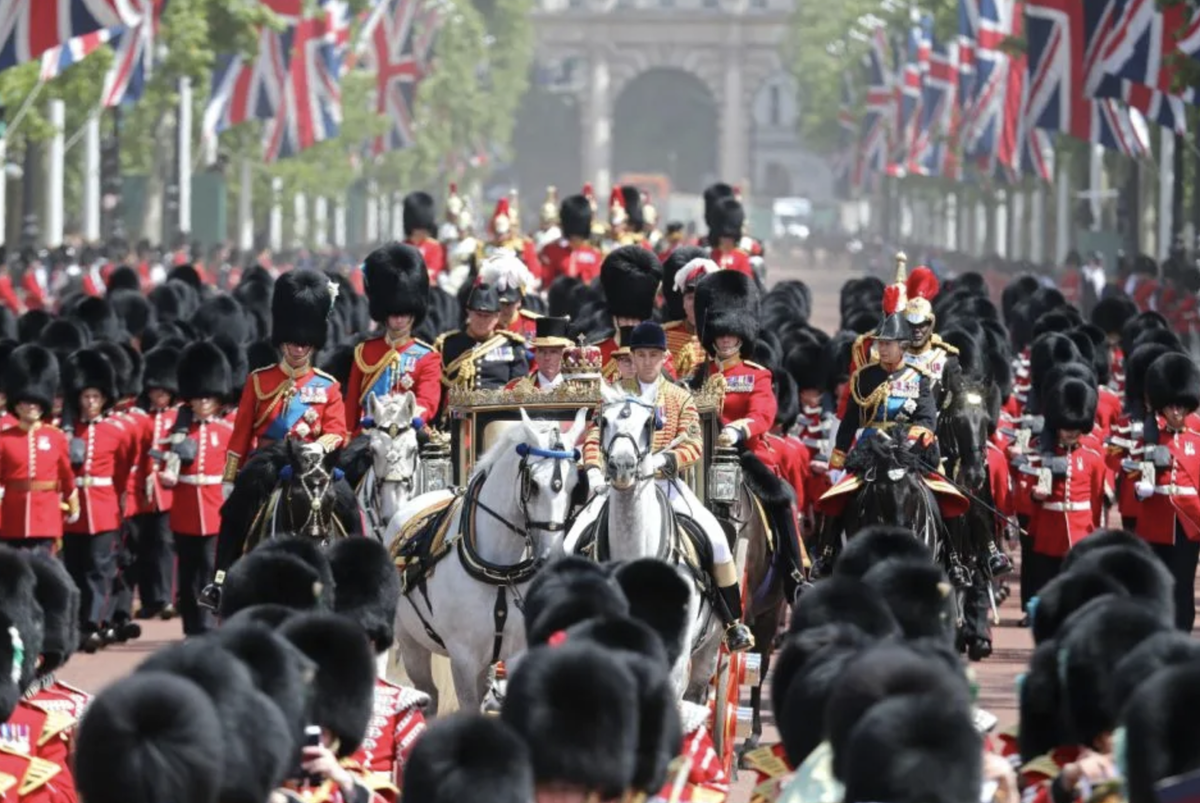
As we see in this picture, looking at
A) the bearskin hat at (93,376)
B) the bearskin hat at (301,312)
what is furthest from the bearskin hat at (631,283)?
the bearskin hat at (93,376)

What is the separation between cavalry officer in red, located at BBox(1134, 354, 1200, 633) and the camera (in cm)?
1617

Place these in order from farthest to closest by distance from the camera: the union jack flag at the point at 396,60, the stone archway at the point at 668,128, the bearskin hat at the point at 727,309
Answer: the stone archway at the point at 668,128, the union jack flag at the point at 396,60, the bearskin hat at the point at 727,309

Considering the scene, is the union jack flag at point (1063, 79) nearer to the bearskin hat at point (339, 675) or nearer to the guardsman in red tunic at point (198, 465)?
the guardsman in red tunic at point (198, 465)

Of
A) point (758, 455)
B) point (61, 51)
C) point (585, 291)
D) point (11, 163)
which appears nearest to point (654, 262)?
point (758, 455)

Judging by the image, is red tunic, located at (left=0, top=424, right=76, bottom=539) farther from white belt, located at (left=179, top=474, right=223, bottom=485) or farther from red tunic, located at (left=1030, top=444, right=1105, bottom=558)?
red tunic, located at (left=1030, top=444, right=1105, bottom=558)

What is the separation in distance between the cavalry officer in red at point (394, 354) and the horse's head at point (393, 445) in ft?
0.42

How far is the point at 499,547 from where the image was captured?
12070 mm

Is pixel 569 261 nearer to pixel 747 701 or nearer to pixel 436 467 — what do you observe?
pixel 747 701

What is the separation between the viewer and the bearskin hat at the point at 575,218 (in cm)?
2638

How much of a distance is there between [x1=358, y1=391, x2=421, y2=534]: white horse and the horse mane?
2166mm

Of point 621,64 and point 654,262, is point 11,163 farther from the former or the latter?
point 621,64

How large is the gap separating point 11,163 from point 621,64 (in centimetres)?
8940

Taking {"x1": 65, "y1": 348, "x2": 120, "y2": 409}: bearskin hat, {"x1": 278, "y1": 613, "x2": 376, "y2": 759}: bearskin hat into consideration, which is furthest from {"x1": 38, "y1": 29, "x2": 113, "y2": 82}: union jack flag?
{"x1": 278, "y1": 613, "x2": 376, "y2": 759}: bearskin hat

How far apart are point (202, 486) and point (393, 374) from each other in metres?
2.86
